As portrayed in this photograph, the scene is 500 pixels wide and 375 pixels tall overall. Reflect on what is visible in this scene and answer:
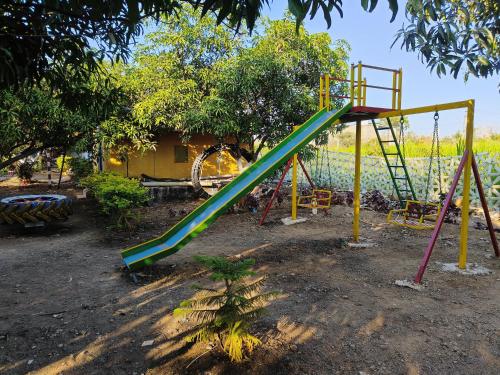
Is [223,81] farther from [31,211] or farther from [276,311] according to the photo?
[276,311]

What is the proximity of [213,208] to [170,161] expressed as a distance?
916 centimetres

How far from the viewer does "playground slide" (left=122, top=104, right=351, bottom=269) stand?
5180 millimetres

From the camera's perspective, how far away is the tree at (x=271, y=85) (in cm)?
1050

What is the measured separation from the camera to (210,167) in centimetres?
1513

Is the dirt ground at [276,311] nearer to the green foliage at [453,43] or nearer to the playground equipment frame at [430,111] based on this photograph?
the playground equipment frame at [430,111]

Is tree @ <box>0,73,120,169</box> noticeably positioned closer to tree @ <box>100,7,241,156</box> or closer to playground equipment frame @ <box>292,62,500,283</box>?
tree @ <box>100,7,241,156</box>

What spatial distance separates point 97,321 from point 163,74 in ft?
29.6

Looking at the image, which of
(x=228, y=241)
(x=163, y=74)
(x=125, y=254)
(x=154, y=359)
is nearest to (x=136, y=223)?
(x=228, y=241)

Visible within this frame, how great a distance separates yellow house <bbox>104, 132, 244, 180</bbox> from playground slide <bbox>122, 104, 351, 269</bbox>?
27.5ft

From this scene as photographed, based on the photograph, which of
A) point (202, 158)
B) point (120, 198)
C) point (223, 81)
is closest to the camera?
point (120, 198)

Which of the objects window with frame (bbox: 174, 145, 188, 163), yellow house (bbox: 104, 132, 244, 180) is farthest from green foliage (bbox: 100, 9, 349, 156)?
window with frame (bbox: 174, 145, 188, 163)

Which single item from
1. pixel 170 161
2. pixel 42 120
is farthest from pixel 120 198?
pixel 170 161

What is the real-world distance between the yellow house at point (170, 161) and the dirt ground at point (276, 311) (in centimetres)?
691

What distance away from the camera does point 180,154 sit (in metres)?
14.7
